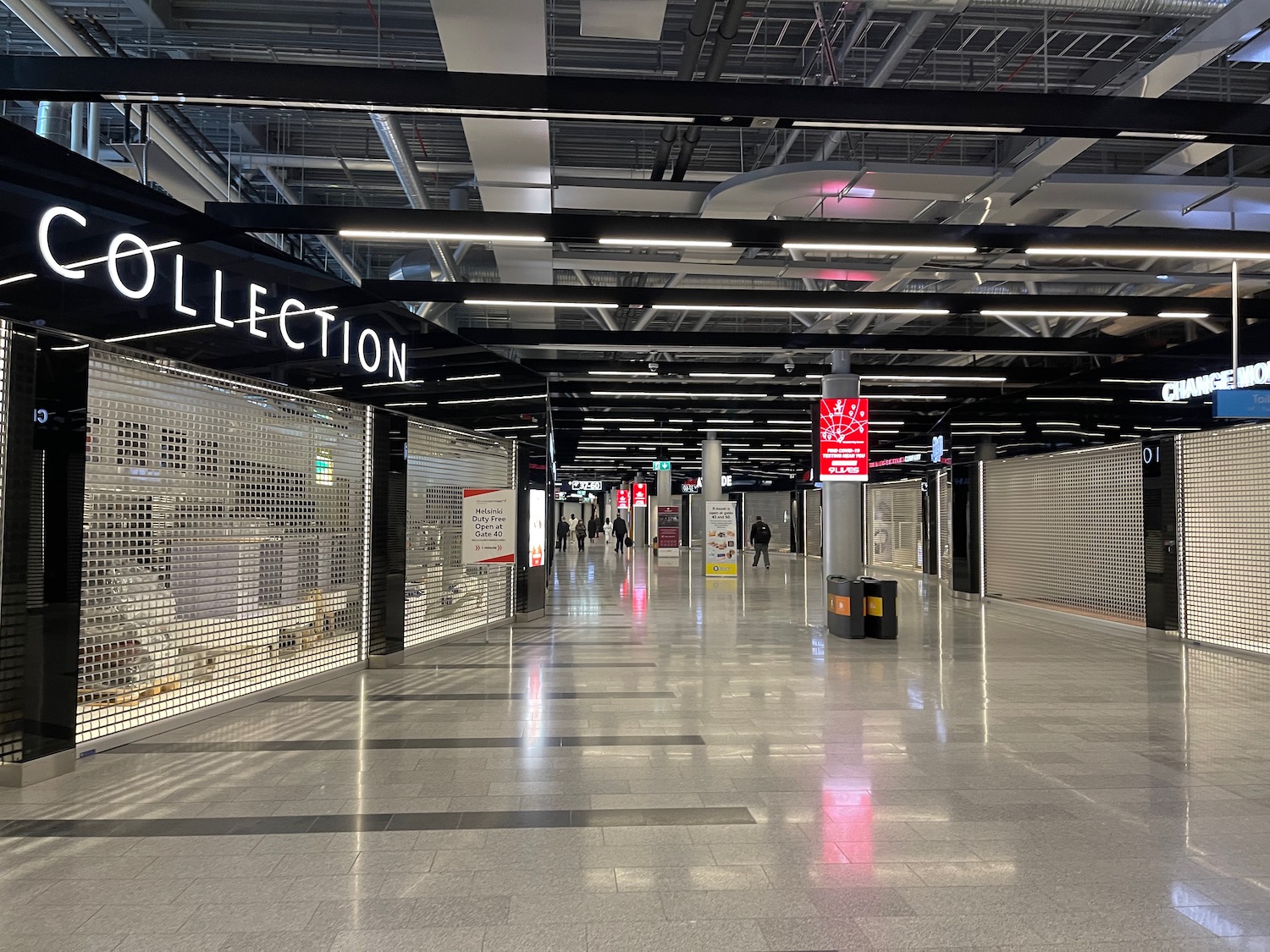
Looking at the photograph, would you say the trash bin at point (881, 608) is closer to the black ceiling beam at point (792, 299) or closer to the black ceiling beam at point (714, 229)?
the black ceiling beam at point (792, 299)

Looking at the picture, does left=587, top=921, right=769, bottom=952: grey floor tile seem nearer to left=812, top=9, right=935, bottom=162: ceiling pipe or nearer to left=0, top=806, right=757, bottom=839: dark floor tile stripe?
left=0, top=806, right=757, bottom=839: dark floor tile stripe

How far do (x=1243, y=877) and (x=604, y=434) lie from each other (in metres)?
24.0

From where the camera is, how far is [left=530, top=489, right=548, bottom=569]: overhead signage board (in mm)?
13078

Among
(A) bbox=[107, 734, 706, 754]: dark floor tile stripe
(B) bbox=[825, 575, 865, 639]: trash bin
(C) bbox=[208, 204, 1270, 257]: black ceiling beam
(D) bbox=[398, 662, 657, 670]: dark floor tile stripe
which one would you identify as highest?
(C) bbox=[208, 204, 1270, 257]: black ceiling beam

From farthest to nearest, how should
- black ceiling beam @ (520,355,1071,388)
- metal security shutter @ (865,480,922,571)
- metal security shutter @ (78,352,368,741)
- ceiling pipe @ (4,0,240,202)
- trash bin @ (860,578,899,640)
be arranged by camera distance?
metal security shutter @ (865,480,922,571) → black ceiling beam @ (520,355,1071,388) → trash bin @ (860,578,899,640) → metal security shutter @ (78,352,368,741) → ceiling pipe @ (4,0,240,202)

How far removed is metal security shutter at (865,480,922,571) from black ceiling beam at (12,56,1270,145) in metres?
23.1

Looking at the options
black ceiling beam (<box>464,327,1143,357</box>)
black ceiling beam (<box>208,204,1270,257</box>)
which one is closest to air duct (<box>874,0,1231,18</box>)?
black ceiling beam (<box>208,204,1270,257</box>)

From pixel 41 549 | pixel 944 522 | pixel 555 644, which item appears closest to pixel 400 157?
pixel 41 549

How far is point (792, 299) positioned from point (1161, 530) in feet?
23.1

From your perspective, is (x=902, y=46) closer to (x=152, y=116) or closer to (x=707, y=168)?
(x=707, y=168)

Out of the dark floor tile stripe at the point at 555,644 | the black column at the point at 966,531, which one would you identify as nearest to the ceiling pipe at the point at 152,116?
the dark floor tile stripe at the point at 555,644

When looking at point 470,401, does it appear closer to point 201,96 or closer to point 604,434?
point 201,96

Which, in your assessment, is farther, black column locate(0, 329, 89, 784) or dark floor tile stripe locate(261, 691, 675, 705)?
dark floor tile stripe locate(261, 691, 675, 705)

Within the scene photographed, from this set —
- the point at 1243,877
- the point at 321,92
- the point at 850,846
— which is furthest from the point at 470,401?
the point at 1243,877
